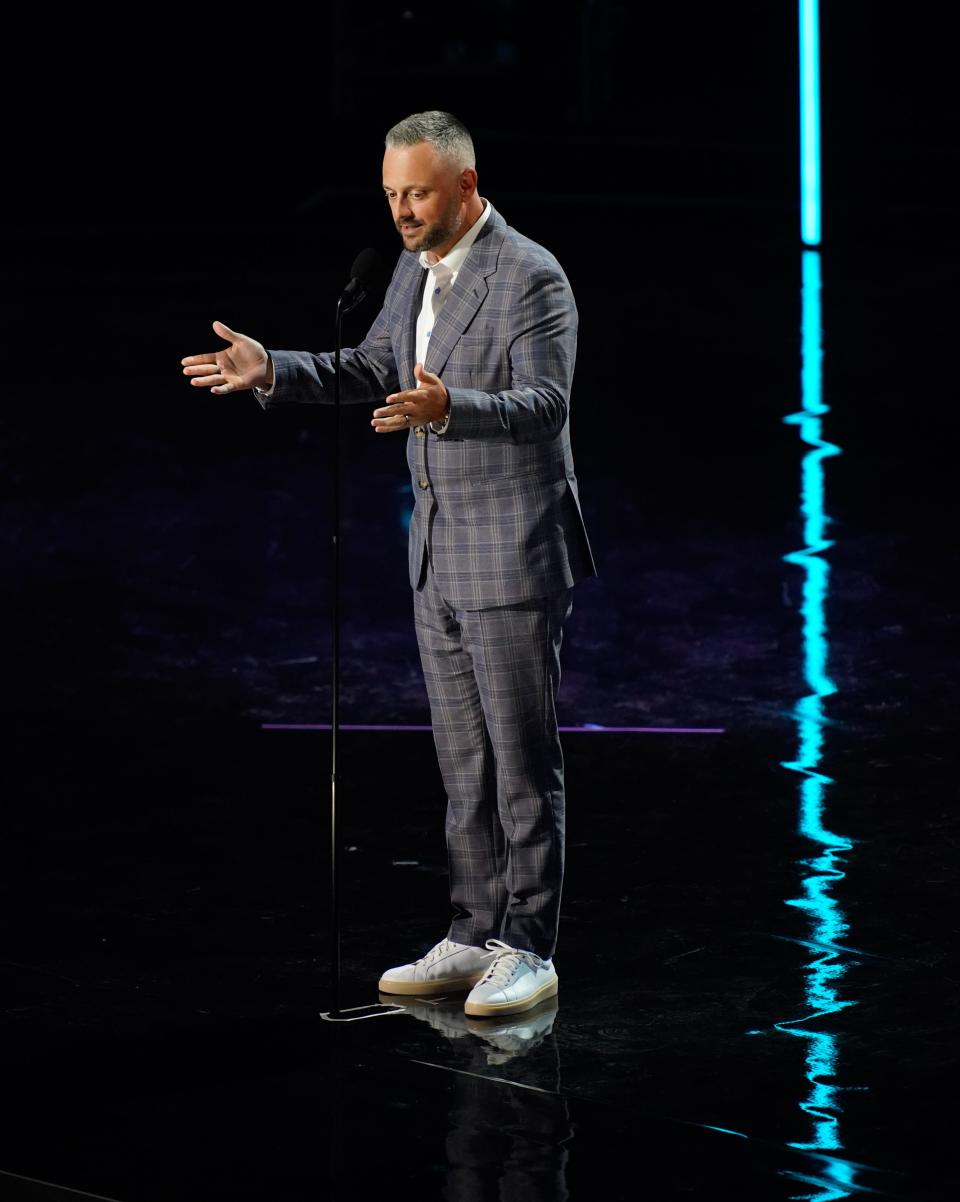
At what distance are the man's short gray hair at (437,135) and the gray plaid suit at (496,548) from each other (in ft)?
0.51

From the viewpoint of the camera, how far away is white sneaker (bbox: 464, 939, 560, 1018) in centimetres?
356

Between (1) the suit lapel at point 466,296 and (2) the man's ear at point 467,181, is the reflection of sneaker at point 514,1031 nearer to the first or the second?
(1) the suit lapel at point 466,296

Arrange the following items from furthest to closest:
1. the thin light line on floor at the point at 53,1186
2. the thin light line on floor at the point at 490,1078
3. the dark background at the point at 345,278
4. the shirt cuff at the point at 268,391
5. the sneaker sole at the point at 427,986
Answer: the dark background at the point at 345,278 → the sneaker sole at the point at 427,986 → the shirt cuff at the point at 268,391 → the thin light line on floor at the point at 490,1078 → the thin light line on floor at the point at 53,1186

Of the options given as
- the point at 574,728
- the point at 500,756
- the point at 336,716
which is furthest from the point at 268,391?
the point at 574,728

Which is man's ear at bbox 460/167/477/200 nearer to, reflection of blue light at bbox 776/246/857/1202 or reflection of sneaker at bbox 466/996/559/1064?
reflection of sneaker at bbox 466/996/559/1064

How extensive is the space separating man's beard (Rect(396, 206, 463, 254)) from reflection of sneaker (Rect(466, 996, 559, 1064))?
4.27ft

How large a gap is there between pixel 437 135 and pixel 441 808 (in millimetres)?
1852

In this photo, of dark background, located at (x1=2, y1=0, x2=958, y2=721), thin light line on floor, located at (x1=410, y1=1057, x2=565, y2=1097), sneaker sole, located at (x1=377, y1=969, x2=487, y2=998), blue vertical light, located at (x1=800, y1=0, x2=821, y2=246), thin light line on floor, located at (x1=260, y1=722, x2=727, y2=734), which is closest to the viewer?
thin light line on floor, located at (x1=410, y1=1057, x2=565, y2=1097)

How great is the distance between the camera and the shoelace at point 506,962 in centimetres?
358

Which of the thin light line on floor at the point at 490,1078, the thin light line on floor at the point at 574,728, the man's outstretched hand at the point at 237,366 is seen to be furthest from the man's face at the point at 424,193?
the thin light line on floor at the point at 574,728

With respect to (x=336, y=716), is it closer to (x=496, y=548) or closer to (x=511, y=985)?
(x=496, y=548)

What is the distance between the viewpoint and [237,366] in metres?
3.47

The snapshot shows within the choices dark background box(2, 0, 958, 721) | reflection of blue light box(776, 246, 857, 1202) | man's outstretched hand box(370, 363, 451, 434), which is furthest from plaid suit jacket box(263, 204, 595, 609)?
dark background box(2, 0, 958, 721)

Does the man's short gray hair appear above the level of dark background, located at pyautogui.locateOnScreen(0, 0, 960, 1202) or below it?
above
